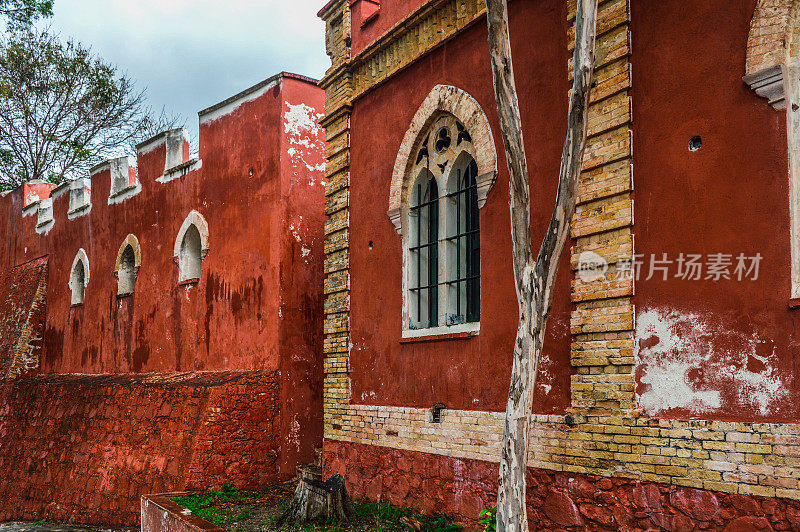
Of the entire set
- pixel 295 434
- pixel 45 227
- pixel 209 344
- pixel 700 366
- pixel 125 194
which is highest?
pixel 125 194

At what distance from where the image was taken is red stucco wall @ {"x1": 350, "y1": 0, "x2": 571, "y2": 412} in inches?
243

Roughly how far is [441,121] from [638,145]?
2.85 meters

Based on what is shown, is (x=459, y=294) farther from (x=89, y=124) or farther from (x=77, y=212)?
(x=89, y=124)

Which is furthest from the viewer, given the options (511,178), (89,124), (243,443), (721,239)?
(89,124)

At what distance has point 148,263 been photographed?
14062 millimetres

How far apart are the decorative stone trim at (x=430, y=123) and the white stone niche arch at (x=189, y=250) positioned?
578 cm

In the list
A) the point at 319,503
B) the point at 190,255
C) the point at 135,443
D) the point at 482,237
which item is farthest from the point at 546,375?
the point at 190,255

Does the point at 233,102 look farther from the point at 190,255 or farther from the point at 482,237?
the point at 482,237

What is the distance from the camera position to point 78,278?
17109 mm

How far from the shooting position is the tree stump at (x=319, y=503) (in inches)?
305

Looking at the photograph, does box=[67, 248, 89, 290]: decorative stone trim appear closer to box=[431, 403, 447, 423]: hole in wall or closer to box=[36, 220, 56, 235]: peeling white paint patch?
box=[36, 220, 56, 235]: peeling white paint patch

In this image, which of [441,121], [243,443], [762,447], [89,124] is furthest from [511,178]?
[89,124]

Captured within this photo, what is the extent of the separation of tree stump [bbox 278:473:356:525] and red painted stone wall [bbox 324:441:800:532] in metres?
0.42

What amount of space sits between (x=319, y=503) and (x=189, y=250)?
6.80 metres
